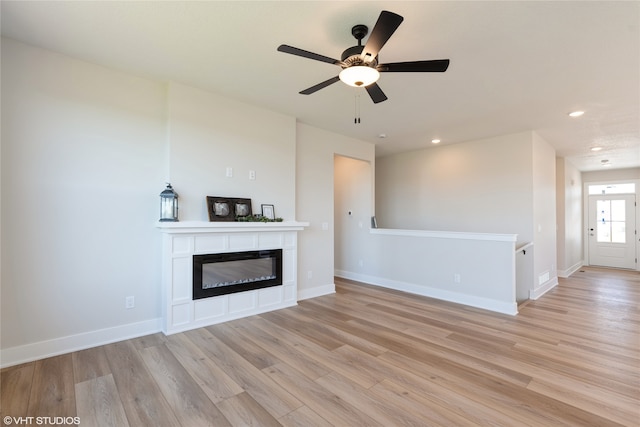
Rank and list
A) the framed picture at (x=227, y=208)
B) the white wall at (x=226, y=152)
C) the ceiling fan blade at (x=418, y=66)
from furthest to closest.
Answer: the framed picture at (x=227, y=208) → the white wall at (x=226, y=152) → the ceiling fan blade at (x=418, y=66)

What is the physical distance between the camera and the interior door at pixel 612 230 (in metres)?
7.63

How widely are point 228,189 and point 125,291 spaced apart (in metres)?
1.56

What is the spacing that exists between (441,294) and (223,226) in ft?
11.4

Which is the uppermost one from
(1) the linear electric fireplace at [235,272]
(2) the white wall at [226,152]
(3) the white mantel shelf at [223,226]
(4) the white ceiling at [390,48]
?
(4) the white ceiling at [390,48]

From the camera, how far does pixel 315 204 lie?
4.86m

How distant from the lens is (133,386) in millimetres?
2234

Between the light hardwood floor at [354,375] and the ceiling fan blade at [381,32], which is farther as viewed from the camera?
the light hardwood floor at [354,375]

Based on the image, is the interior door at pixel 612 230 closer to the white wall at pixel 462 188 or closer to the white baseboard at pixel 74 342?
the white wall at pixel 462 188

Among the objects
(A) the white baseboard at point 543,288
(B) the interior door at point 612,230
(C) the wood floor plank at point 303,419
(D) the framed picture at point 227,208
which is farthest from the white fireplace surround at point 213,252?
(B) the interior door at point 612,230

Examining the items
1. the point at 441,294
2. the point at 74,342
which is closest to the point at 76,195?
the point at 74,342

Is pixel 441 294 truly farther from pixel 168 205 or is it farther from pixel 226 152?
pixel 168 205

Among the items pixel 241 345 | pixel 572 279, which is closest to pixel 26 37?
pixel 241 345

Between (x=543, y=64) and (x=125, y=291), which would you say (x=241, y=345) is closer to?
(x=125, y=291)

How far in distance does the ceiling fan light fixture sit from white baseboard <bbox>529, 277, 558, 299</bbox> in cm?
449
